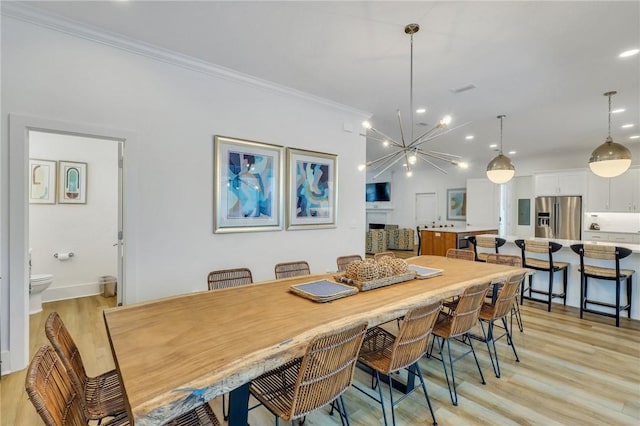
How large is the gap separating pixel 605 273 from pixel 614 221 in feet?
14.7

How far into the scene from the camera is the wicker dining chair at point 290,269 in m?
2.86

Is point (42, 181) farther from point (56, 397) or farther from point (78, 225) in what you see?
point (56, 397)

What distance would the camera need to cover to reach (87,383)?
1631mm

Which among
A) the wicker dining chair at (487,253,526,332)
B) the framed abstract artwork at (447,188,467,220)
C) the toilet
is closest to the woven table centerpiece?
the wicker dining chair at (487,253,526,332)

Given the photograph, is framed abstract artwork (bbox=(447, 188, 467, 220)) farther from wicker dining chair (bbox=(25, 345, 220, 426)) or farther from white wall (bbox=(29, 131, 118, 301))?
wicker dining chair (bbox=(25, 345, 220, 426))

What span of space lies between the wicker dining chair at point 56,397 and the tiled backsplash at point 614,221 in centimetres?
878

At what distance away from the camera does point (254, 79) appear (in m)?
3.54

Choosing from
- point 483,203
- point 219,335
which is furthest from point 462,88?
point 483,203

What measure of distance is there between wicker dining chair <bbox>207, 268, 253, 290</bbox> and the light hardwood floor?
0.87 metres

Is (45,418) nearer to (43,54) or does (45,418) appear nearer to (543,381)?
(43,54)

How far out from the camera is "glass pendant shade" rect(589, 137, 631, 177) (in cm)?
345

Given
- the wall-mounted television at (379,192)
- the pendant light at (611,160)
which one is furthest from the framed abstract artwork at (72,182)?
the wall-mounted television at (379,192)

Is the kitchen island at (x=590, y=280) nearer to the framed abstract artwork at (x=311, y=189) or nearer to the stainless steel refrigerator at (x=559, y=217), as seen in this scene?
the framed abstract artwork at (x=311, y=189)

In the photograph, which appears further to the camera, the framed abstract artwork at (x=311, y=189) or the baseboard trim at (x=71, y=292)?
the baseboard trim at (x=71, y=292)
